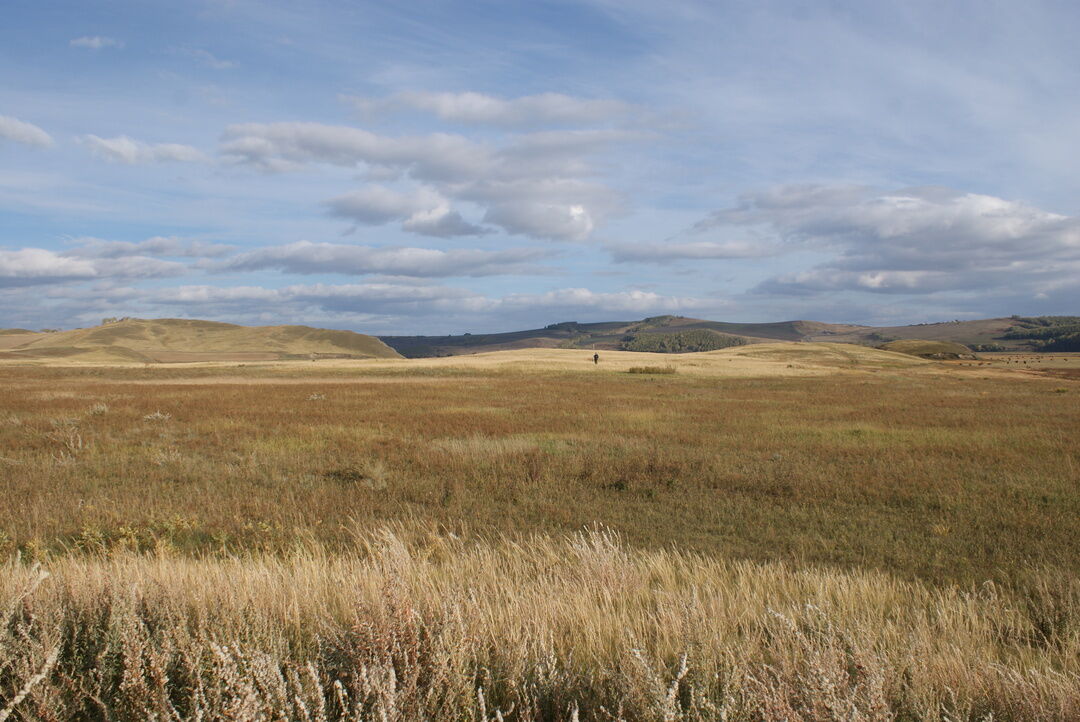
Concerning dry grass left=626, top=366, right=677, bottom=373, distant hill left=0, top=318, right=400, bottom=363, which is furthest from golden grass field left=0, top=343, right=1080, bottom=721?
distant hill left=0, top=318, right=400, bottom=363

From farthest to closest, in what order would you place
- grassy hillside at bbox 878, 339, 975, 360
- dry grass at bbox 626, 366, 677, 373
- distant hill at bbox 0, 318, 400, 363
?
distant hill at bbox 0, 318, 400, 363 < grassy hillside at bbox 878, 339, 975, 360 < dry grass at bbox 626, 366, 677, 373

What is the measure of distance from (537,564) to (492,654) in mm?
2158

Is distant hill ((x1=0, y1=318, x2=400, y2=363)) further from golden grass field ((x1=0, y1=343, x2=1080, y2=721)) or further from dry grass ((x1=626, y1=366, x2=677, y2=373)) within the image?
golden grass field ((x1=0, y1=343, x2=1080, y2=721))

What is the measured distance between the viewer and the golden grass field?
9.94 feet

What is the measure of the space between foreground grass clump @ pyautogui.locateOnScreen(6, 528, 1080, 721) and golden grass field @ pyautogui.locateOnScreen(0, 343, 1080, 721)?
3cm

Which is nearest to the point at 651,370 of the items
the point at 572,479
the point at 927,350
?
the point at 572,479

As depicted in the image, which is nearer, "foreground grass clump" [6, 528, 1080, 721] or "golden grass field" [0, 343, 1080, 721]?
"foreground grass clump" [6, 528, 1080, 721]

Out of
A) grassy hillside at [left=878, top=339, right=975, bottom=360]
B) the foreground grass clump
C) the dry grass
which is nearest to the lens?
the foreground grass clump

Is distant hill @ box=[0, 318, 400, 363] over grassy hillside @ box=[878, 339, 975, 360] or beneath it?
over

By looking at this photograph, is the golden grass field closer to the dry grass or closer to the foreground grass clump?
the foreground grass clump

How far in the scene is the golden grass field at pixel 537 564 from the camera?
303cm

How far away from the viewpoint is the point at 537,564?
5.84 meters

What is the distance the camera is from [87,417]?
20.7 meters

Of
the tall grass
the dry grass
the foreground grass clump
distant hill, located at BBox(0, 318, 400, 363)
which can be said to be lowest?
the tall grass
